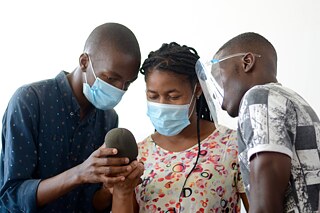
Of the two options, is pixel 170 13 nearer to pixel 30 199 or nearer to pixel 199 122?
pixel 199 122

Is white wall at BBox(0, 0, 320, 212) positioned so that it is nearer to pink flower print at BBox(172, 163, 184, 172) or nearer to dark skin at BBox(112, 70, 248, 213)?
dark skin at BBox(112, 70, 248, 213)

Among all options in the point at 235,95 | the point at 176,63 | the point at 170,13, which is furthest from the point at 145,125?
the point at 235,95

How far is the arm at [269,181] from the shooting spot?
879 mm

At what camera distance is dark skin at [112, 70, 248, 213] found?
1.52m

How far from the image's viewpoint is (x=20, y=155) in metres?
1.38

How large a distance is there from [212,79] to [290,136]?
415 mm

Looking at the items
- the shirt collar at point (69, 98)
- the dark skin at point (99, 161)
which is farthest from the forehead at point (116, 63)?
the shirt collar at point (69, 98)

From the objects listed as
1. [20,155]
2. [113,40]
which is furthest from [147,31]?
[20,155]

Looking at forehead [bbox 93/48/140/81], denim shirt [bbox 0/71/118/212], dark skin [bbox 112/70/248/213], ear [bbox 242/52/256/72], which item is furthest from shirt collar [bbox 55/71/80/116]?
ear [bbox 242/52/256/72]

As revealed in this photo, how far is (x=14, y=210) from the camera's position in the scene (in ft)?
4.70

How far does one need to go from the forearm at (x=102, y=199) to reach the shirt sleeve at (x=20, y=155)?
0.88 ft

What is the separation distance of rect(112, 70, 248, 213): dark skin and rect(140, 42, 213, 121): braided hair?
0.8 inches

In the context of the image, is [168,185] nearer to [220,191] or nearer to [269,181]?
[220,191]

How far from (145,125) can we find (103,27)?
2.69 ft
